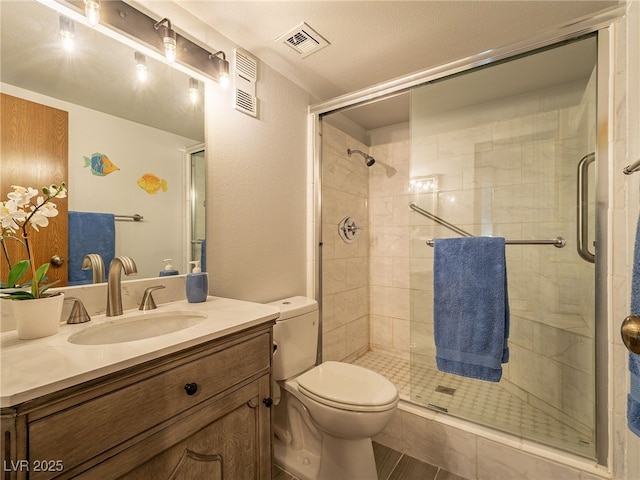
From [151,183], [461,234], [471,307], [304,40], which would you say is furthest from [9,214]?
[461,234]

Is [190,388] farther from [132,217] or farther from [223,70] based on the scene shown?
[223,70]

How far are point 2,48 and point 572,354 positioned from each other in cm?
Answer: 257

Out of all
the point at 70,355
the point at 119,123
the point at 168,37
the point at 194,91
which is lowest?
the point at 70,355

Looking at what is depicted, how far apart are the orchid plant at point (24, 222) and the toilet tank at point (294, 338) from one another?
0.87 m

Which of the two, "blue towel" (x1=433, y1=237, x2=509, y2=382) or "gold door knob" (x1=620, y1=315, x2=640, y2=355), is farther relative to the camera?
"blue towel" (x1=433, y1=237, x2=509, y2=382)

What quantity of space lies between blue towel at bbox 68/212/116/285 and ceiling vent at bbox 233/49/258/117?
83cm

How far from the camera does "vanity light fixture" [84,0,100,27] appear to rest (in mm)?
961

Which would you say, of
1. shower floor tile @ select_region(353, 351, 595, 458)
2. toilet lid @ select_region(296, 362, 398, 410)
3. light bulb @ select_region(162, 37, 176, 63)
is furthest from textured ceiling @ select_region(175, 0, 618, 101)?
shower floor tile @ select_region(353, 351, 595, 458)

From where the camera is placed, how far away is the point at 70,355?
66 centimetres

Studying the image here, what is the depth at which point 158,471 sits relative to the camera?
70 centimetres

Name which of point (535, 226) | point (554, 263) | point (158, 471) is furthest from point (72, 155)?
point (554, 263)

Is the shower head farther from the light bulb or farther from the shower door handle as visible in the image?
the light bulb

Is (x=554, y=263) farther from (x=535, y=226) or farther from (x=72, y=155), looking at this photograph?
(x=72, y=155)

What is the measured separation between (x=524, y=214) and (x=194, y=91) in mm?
1839
